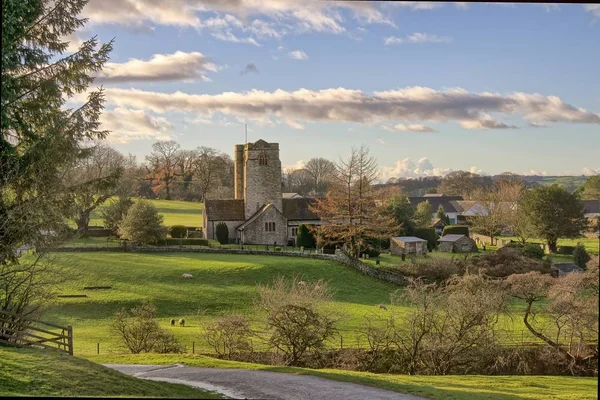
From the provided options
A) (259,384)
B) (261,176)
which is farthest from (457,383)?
(261,176)

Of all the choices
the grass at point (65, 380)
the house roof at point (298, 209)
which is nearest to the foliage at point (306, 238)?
the house roof at point (298, 209)

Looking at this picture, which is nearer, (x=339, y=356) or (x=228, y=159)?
(x=339, y=356)

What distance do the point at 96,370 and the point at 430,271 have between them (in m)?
17.5

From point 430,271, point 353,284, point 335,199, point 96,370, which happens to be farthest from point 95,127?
point 335,199

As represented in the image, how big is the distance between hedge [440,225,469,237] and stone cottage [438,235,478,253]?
324mm

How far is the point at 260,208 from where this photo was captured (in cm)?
3409

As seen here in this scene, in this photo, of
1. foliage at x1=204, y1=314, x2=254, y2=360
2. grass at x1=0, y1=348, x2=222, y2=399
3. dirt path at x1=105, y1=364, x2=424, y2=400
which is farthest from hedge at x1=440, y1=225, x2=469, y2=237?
grass at x1=0, y1=348, x2=222, y2=399

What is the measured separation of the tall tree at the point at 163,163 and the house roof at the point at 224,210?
3121mm

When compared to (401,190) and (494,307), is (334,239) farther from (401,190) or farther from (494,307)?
(494,307)

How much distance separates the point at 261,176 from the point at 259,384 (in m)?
24.7

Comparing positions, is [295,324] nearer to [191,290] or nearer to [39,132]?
[39,132]

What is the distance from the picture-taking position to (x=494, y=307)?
14.3 metres

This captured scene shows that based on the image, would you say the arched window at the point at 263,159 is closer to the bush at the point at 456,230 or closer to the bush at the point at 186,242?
the bush at the point at 186,242

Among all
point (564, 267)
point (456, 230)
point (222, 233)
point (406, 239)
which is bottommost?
A: point (564, 267)
